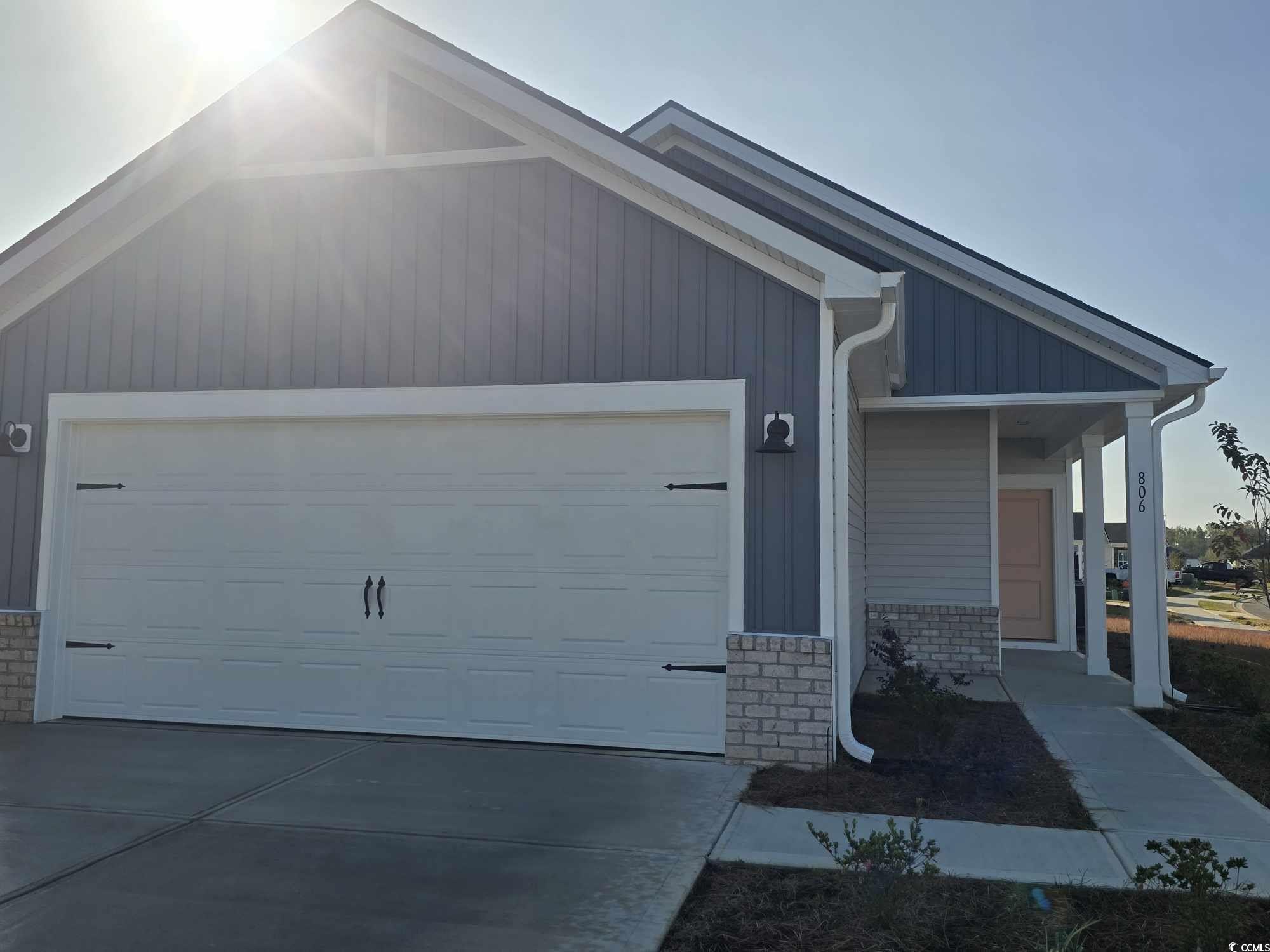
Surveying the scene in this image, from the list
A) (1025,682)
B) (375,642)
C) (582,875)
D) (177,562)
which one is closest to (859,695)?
(1025,682)

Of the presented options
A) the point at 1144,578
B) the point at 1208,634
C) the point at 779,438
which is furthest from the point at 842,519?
the point at 1208,634

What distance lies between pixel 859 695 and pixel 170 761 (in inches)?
237

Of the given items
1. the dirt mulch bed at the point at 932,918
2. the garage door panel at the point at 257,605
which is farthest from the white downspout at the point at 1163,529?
the garage door panel at the point at 257,605

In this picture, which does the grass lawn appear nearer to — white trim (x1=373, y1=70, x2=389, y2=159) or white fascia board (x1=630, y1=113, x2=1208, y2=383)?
white fascia board (x1=630, y1=113, x2=1208, y2=383)

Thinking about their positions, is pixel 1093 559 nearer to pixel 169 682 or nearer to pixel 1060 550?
pixel 1060 550

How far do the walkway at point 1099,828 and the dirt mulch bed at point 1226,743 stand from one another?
0.11 metres

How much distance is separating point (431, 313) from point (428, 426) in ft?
2.83

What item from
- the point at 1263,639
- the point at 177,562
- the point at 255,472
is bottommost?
the point at 1263,639

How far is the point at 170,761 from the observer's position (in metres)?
6.48

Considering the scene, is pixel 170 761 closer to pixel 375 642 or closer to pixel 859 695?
pixel 375 642

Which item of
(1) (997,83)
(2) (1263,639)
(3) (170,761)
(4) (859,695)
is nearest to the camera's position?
(3) (170,761)

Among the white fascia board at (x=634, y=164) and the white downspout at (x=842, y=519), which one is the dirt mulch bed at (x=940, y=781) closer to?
the white downspout at (x=842, y=519)

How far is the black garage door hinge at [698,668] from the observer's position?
6828 millimetres

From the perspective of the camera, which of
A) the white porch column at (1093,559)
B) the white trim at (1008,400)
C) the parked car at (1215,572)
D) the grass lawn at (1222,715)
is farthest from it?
the parked car at (1215,572)
